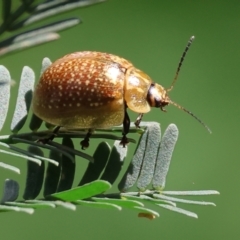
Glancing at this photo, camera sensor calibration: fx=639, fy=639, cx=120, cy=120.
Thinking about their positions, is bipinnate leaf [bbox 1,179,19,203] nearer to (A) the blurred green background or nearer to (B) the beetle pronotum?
(B) the beetle pronotum

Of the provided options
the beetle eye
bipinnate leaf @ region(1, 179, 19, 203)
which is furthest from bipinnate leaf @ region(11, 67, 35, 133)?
the beetle eye

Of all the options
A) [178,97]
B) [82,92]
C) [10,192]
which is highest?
[178,97]

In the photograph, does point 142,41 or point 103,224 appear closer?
point 103,224

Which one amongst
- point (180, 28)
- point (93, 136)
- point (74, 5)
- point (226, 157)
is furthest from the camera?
point (180, 28)

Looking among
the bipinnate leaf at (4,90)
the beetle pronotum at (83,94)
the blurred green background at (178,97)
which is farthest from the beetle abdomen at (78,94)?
the blurred green background at (178,97)

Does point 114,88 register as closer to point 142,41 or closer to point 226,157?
point 226,157

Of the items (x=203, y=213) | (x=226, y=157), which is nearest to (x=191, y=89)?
(x=226, y=157)

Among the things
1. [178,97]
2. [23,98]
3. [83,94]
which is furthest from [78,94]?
[178,97]

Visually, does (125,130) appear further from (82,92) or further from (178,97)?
(178,97)
